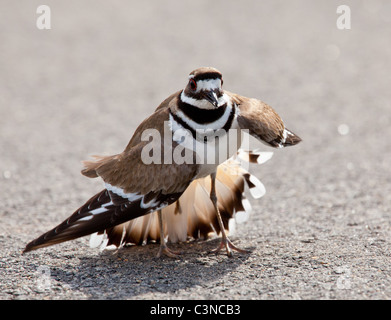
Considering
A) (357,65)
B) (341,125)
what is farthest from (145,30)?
(341,125)

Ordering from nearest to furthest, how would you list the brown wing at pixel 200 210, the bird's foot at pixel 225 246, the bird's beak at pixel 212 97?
the bird's beak at pixel 212 97 → the bird's foot at pixel 225 246 → the brown wing at pixel 200 210

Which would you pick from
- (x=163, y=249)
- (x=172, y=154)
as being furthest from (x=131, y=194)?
(x=163, y=249)

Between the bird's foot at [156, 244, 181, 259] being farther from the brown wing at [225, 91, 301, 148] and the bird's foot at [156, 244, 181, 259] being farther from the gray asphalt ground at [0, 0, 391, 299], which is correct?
the brown wing at [225, 91, 301, 148]

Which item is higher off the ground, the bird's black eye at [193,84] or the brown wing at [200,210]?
A: the bird's black eye at [193,84]

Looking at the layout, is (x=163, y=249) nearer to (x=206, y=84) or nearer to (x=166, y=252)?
(x=166, y=252)

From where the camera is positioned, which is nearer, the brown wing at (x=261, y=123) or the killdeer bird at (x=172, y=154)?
the killdeer bird at (x=172, y=154)

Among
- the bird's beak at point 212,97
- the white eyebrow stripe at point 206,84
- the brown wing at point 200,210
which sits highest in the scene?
the white eyebrow stripe at point 206,84

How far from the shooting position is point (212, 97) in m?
4.64

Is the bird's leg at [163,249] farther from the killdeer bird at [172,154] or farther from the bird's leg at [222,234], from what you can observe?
the killdeer bird at [172,154]

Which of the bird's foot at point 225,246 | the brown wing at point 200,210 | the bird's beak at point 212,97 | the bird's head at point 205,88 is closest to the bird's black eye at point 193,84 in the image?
the bird's head at point 205,88

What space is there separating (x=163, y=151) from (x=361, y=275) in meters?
1.70

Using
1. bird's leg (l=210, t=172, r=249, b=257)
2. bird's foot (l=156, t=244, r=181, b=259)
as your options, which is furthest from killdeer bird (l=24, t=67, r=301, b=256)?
bird's foot (l=156, t=244, r=181, b=259)

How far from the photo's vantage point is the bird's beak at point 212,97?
181 inches

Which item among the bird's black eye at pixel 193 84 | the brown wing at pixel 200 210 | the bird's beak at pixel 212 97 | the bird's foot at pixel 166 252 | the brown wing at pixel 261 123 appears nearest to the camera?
the bird's beak at pixel 212 97
